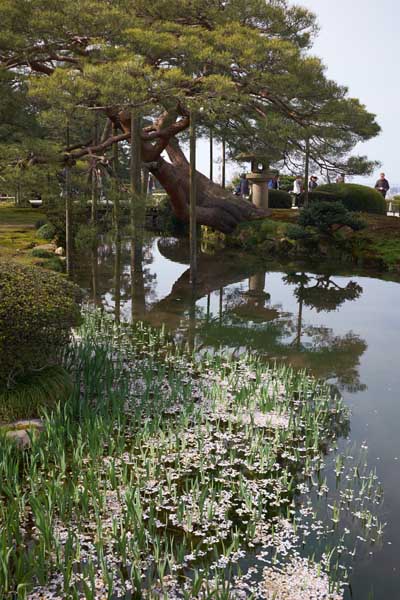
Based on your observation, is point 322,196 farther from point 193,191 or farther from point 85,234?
point 85,234

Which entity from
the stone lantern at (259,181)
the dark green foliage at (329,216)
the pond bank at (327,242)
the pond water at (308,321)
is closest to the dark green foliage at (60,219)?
the pond water at (308,321)

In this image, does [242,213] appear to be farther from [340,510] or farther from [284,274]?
[340,510]

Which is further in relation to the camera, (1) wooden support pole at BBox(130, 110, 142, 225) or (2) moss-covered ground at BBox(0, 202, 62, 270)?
(2) moss-covered ground at BBox(0, 202, 62, 270)

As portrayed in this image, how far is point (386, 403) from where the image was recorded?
26.1 feet

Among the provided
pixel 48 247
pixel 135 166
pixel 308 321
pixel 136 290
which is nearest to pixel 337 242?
pixel 136 290

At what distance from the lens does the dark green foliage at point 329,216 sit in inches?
831

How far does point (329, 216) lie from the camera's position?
21.2 meters

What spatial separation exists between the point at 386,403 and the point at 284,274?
11.0m

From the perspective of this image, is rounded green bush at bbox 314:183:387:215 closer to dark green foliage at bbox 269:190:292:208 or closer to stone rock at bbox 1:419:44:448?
dark green foliage at bbox 269:190:292:208

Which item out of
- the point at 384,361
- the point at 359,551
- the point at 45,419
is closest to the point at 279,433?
the point at 359,551

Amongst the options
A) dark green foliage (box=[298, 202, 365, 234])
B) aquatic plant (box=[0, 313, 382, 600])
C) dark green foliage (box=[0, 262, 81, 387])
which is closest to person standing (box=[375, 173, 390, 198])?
dark green foliage (box=[298, 202, 365, 234])

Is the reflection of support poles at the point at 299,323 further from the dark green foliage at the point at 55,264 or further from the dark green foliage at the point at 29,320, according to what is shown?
the dark green foliage at the point at 55,264

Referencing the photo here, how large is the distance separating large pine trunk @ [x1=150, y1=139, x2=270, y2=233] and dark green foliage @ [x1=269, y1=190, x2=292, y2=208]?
14.7ft

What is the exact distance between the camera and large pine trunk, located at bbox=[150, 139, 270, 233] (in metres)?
23.5
